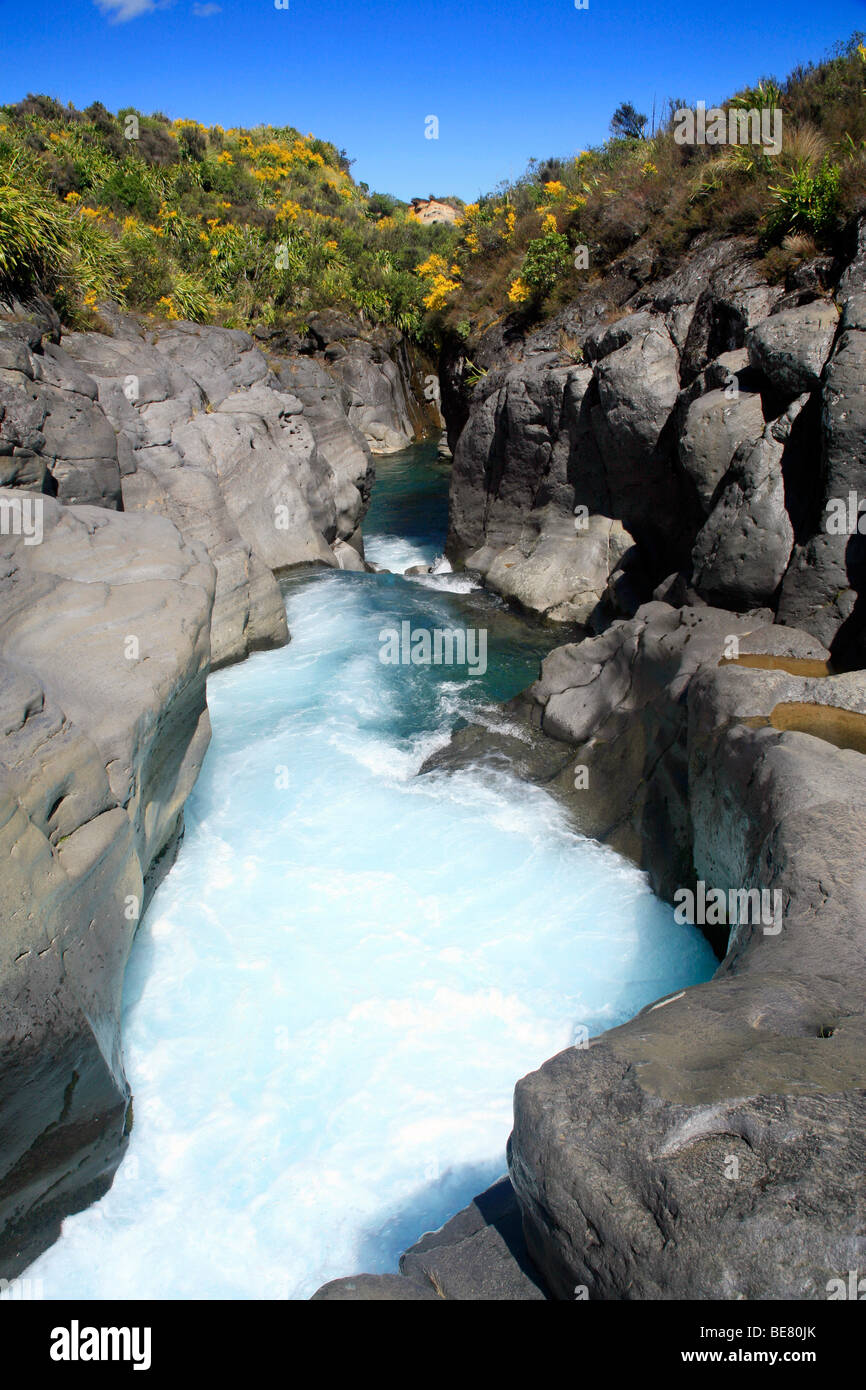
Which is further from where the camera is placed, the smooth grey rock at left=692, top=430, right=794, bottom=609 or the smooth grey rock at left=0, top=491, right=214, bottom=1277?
the smooth grey rock at left=692, top=430, right=794, bottom=609

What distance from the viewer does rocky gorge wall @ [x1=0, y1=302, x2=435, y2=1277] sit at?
4.19m

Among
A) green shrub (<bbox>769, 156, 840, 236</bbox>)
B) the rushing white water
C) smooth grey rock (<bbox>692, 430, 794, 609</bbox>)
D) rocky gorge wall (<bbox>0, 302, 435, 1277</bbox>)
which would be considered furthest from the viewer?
green shrub (<bbox>769, 156, 840, 236</bbox>)

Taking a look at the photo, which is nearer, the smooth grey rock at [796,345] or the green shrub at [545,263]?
the smooth grey rock at [796,345]

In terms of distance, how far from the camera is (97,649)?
5891 millimetres

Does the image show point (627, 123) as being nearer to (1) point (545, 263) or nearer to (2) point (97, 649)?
(1) point (545, 263)

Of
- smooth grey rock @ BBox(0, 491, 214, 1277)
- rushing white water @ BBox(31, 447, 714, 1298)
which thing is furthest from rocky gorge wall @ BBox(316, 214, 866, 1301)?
smooth grey rock @ BBox(0, 491, 214, 1277)

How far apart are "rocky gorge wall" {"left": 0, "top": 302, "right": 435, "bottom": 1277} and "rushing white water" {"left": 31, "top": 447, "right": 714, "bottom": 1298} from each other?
51 centimetres

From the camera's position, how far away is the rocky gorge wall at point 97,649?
419 cm

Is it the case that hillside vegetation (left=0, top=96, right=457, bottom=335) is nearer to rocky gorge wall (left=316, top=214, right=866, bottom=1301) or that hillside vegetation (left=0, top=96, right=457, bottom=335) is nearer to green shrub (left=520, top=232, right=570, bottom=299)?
green shrub (left=520, top=232, right=570, bottom=299)

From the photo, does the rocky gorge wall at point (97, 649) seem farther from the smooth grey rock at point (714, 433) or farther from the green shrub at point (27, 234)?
the smooth grey rock at point (714, 433)

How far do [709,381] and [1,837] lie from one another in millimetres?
10040

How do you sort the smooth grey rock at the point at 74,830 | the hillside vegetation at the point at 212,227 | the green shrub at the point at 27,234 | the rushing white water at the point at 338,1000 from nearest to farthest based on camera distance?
the smooth grey rock at the point at 74,830
the rushing white water at the point at 338,1000
the green shrub at the point at 27,234
the hillside vegetation at the point at 212,227

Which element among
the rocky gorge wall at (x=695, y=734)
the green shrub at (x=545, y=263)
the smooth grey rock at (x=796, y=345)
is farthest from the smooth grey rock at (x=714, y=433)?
the green shrub at (x=545, y=263)

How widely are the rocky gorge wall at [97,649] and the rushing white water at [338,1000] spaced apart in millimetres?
515
